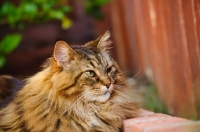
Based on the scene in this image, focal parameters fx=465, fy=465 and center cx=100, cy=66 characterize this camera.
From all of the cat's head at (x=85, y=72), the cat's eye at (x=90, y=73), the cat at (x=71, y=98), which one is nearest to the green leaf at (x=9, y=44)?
the cat at (x=71, y=98)

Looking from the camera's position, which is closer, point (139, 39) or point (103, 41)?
point (103, 41)

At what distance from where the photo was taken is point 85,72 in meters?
3.22

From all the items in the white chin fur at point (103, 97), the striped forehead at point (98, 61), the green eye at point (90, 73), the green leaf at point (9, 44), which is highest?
the green leaf at point (9, 44)

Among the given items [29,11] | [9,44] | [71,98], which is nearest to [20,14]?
[29,11]

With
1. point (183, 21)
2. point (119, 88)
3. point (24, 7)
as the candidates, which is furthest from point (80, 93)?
point (24, 7)

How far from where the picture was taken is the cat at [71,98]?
125 inches

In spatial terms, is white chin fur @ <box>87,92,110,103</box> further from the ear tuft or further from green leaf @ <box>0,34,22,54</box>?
green leaf @ <box>0,34,22,54</box>

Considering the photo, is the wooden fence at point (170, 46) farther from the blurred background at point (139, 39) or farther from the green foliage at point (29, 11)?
the green foliage at point (29, 11)

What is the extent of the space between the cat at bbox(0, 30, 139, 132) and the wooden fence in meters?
0.59

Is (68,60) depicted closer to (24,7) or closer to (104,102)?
(104,102)

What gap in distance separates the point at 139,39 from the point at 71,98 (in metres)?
2.80

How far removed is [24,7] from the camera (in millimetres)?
5320

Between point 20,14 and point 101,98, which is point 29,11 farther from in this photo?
point 101,98

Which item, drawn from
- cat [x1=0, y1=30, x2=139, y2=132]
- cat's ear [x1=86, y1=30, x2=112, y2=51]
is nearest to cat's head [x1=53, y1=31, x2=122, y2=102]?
cat [x1=0, y1=30, x2=139, y2=132]
